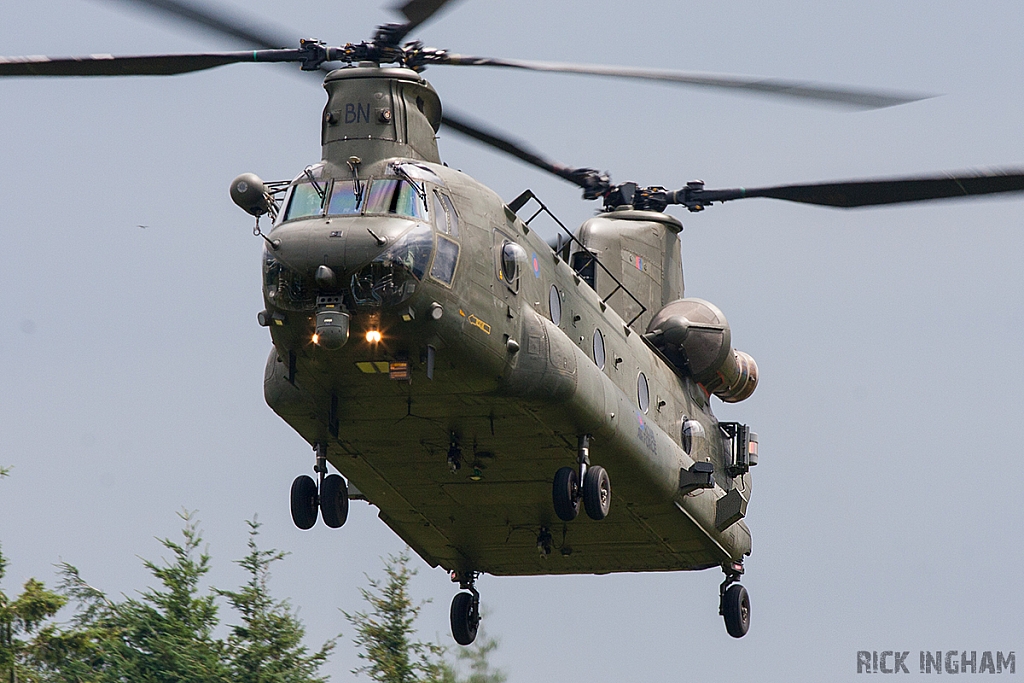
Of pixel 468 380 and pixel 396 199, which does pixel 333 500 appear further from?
pixel 396 199

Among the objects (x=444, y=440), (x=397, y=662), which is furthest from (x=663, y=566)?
(x=397, y=662)

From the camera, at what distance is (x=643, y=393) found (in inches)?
1124

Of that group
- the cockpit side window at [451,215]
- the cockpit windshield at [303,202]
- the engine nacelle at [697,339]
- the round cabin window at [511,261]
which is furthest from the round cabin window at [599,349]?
the cockpit windshield at [303,202]

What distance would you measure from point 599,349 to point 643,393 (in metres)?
1.75

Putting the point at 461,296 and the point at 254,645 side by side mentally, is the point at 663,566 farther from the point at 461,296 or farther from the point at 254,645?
the point at 254,645

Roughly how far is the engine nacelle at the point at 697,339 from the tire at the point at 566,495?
5623 mm

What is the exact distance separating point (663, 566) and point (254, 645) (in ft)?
56.1

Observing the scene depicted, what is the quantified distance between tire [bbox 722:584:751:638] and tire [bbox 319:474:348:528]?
27.2 feet

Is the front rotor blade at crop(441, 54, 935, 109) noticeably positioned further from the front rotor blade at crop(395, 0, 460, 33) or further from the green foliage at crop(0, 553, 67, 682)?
the green foliage at crop(0, 553, 67, 682)

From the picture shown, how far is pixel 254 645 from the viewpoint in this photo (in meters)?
45.4

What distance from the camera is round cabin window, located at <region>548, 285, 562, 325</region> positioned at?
25688mm

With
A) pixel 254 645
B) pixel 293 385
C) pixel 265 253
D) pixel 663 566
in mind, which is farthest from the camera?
pixel 254 645

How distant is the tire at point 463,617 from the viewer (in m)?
31.2

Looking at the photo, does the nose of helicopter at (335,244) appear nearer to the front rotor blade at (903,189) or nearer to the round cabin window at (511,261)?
the round cabin window at (511,261)
